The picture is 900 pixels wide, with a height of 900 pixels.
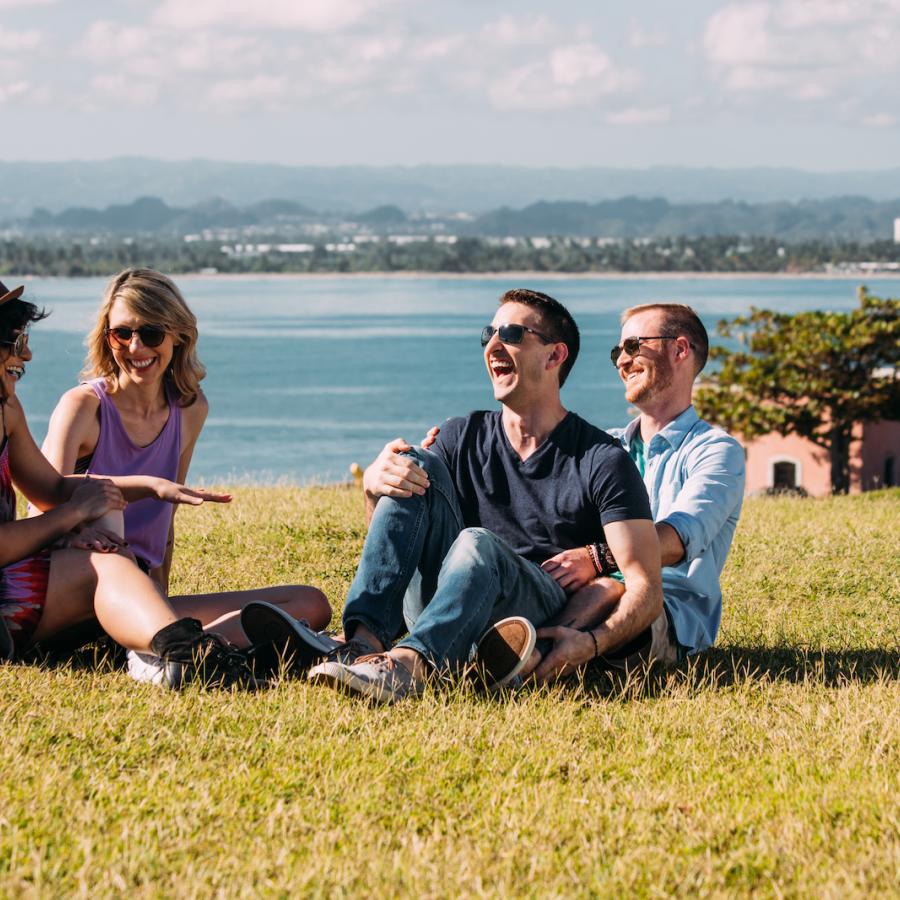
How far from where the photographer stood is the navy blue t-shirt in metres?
4.70

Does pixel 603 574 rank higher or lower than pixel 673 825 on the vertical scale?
higher

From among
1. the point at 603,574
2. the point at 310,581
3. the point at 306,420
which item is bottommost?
the point at 306,420

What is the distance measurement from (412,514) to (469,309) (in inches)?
6610

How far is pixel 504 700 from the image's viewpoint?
4.49 meters

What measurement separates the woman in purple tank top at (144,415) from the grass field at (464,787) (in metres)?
0.56

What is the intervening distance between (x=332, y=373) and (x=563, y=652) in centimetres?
9474

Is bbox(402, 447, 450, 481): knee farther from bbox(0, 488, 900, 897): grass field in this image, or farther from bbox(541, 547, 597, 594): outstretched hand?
bbox(0, 488, 900, 897): grass field

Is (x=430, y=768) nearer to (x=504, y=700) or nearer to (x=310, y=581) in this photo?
(x=504, y=700)

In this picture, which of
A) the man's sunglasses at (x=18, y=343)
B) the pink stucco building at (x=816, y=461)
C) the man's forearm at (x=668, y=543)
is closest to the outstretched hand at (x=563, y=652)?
the man's forearm at (x=668, y=543)

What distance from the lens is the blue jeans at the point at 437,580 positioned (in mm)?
4457

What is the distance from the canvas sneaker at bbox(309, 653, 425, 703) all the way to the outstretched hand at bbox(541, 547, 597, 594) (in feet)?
2.25

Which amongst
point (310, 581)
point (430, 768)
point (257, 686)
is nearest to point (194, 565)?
point (310, 581)

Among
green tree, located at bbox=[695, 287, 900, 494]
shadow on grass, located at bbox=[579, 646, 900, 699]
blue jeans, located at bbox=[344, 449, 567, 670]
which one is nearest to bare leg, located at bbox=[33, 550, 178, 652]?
blue jeans, located at bbox=[344, 449, 567, 670]

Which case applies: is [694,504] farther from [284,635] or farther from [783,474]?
[783,474]
